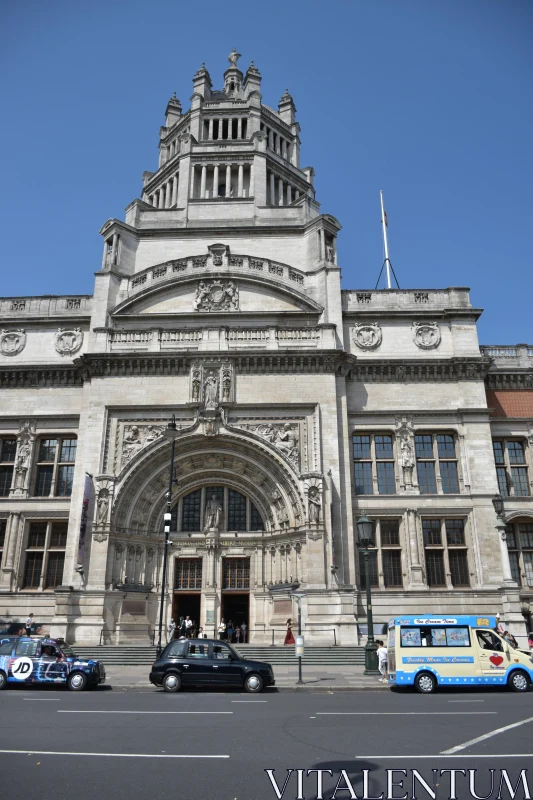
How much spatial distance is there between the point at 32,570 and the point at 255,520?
11.9m

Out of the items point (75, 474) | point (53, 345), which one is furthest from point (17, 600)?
point (53, 345)

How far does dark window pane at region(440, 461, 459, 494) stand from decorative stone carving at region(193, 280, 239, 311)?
1461cm

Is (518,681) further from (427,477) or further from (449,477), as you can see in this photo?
(449,477)

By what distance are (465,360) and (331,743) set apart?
26.3m

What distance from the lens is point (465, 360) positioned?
32.7 m

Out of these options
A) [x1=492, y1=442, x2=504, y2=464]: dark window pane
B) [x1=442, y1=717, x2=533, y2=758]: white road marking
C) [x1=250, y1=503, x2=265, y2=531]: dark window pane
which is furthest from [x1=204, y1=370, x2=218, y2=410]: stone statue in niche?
[x1=442, y1=717, x2=533, y2=758]: white road marking

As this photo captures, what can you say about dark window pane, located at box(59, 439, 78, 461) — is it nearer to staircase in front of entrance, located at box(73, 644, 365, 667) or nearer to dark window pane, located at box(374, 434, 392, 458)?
staircase in front of entrance, located at box(73, 644, 365, 667)

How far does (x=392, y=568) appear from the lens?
30688 millimetres

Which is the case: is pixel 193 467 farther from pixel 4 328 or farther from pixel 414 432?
pixel 4 328

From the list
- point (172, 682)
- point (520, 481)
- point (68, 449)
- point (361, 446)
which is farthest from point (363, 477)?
point (172, 682)

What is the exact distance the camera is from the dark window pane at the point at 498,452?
33.5 meters

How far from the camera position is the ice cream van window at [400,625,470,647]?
712 inches

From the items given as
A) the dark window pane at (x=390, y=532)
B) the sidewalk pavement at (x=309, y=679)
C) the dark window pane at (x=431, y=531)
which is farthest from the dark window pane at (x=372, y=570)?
the sidewalk pavement at (x=309, y=679)

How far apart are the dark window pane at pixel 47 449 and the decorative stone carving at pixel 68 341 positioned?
5144 millimetres
